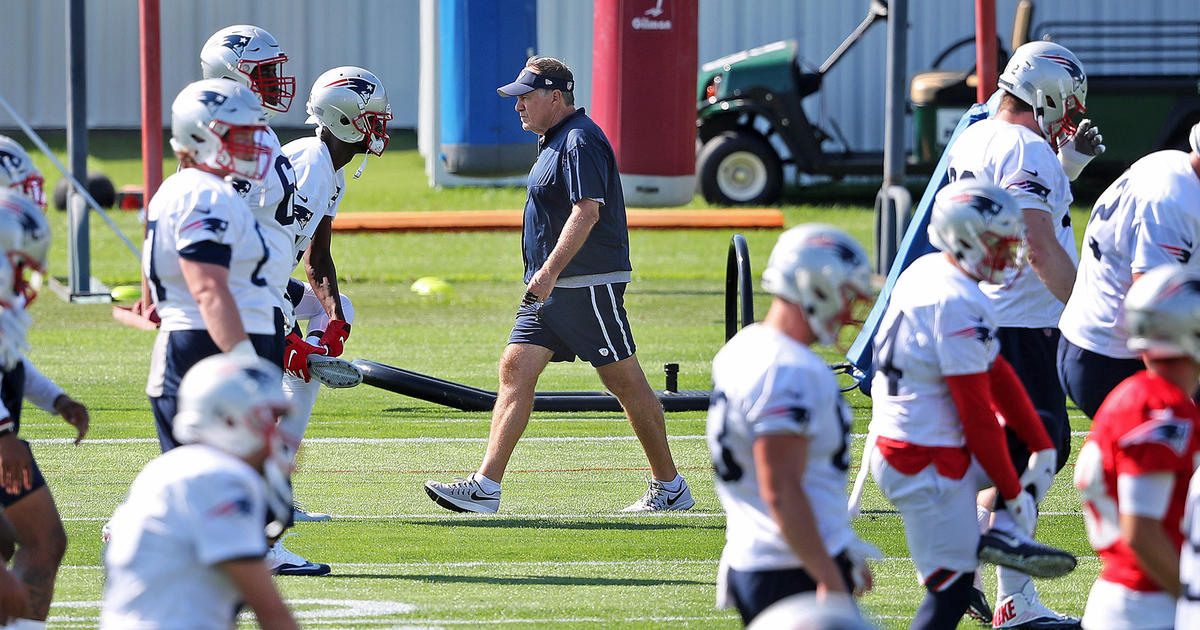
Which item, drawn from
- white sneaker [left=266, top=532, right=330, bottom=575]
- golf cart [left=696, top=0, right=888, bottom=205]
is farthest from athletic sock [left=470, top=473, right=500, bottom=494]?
golf cart [left=696, top=0, right=888, bottom=205]

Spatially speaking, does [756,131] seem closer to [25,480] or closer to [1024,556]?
[1024,556]

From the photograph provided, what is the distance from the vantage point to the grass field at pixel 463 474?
20.5ft

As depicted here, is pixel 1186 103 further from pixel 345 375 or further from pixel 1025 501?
pixel 1025 501

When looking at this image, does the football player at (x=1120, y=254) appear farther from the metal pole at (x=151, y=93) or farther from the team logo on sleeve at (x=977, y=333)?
the metal pole at (x=151, y=93)

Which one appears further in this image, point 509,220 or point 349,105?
point 509,220

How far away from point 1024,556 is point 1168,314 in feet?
3.39

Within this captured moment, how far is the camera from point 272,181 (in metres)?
6.22

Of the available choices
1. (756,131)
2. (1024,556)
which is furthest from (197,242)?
(756,131)

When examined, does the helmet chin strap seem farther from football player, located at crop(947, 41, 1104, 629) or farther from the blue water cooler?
the blue water cooler

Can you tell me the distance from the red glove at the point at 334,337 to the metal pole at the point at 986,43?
7.59 m

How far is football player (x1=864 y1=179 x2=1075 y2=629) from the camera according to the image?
4730 millimetres

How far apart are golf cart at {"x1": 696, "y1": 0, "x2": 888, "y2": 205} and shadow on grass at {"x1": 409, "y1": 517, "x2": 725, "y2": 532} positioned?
13570mm

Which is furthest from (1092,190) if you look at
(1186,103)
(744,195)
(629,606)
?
(629,606)

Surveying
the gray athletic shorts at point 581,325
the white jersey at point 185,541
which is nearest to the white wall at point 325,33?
the gray athletic shorts at point 581,325
